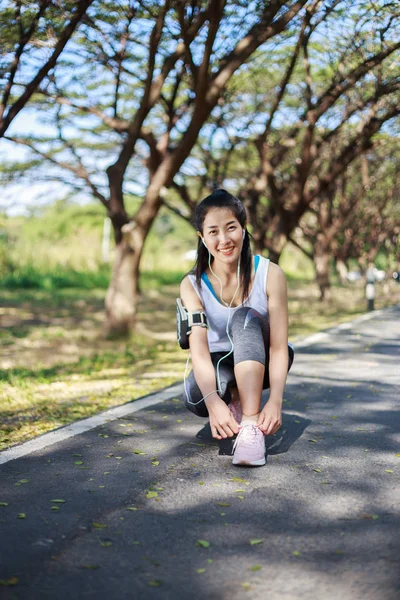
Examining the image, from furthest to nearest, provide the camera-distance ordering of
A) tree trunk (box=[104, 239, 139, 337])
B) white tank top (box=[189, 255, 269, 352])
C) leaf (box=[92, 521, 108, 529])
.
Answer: tree trunk (box=[104, 239, 139, 337])
white tank top (box=[189, 255, 269, 352])
leaf (box=[92, 521, 108, 529])

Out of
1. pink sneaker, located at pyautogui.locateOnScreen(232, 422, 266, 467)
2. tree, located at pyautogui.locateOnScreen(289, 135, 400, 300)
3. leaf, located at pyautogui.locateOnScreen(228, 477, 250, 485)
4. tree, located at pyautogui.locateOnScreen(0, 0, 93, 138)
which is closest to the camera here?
leaf, located at pyautogui.locateOnScreen(228, 477, 250, 485)

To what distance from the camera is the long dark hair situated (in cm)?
430

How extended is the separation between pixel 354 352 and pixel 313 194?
23.3 feet

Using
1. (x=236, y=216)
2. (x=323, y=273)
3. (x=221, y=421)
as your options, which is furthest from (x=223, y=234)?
(x=323, y=273)

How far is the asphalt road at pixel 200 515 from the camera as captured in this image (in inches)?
100

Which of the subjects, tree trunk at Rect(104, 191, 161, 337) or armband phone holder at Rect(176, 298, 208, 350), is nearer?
armband phone holder at Rect(176, 298, 208, 350)

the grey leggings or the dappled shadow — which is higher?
the grey leggings

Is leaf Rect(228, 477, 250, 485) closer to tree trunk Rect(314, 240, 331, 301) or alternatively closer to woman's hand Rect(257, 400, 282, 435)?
woman's hand Rect(257, 400, 282, 435)

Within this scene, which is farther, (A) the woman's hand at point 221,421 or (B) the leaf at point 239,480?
(A) the woman's hand at point 221,421

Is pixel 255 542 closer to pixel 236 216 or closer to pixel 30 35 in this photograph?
pixel 236 216

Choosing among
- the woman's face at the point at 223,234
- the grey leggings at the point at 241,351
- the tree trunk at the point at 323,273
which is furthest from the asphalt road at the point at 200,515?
the tree trunk at the point at 323,273

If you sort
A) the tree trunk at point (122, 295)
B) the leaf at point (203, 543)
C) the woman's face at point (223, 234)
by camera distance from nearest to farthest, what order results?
the leaf at point (203, 543) → the woman's face at point (223, 234) → the tree trunk at point (122, 295)

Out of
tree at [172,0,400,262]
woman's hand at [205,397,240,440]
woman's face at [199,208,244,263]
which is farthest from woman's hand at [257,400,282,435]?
tree at [172,0,400,262]

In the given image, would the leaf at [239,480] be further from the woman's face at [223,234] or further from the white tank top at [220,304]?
the woman's face at [223,234]
